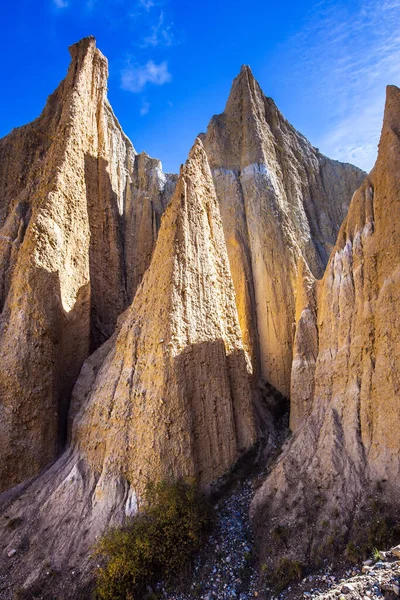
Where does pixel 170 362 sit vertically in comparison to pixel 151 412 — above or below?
above

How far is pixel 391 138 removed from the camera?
11141 mm

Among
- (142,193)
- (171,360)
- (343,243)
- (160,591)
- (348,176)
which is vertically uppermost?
(348,176)

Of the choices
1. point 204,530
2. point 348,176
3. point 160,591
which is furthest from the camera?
point 348,176

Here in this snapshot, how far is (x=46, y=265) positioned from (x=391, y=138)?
13020mm

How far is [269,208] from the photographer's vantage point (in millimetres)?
Result: 20281

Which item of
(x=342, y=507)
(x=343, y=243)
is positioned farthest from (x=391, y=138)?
(x=342, y=507)

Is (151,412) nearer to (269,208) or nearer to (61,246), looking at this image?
(61,246)

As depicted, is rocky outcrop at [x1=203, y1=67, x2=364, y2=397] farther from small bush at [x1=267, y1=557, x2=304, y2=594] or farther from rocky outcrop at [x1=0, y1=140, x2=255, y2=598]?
small bush at [x1=267, y1=557, x2=304, y2=594]

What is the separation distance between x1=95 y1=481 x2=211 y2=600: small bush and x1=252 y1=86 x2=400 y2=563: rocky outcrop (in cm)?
197

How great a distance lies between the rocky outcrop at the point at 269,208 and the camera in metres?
17.7

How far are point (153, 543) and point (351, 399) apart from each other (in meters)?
6.83

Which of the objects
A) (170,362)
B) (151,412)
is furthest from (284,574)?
(170,362)

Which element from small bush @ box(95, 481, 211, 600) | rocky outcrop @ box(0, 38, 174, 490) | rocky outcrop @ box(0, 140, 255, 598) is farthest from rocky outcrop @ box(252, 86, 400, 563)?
rocky outcrop @ box(0, 38, 174, 490)

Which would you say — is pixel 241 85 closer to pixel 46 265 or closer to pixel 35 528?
pixel 46 265
